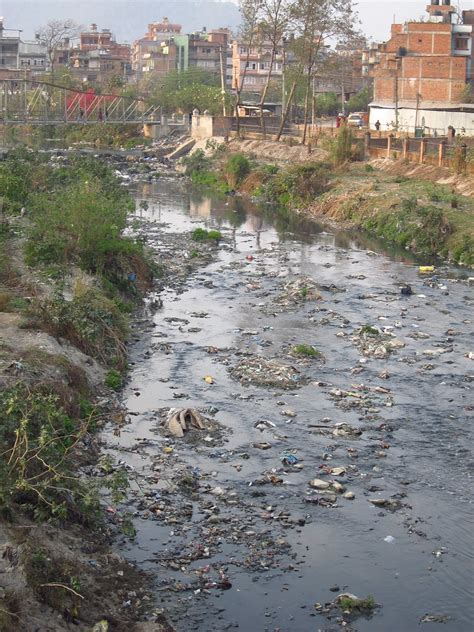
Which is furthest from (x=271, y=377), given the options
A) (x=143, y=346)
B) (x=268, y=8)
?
(x=268, y=8)

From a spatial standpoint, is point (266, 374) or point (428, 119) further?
point (428, 119)

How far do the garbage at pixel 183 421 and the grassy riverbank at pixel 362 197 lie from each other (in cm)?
1447

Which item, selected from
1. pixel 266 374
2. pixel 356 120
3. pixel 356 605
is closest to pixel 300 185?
pixel 356 120

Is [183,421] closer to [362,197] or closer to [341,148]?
[362,197]

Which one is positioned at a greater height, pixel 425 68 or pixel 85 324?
pixel 425 68

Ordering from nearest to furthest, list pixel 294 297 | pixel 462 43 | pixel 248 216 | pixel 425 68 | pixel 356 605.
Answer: pixel 356 605, pixel 294 297, pixel 248 216, pixel 425 68, pixel 462 43

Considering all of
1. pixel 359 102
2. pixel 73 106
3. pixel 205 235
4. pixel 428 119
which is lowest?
pixel 205 235

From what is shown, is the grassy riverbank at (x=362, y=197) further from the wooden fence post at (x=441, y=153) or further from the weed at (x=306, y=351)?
the weed at (x=306, y=351)

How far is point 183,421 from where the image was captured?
1427cm

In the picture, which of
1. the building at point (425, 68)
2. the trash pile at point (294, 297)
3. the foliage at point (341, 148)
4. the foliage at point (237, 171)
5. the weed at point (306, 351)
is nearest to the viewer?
the weed at point (306, 351)

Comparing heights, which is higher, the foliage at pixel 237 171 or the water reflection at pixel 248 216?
the foliage at pixel 237 171

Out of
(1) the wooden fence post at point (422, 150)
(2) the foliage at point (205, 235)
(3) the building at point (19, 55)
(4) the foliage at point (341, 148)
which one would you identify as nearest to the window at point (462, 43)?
(4) the foliage at point (341, 148)

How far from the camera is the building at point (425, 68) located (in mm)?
61656

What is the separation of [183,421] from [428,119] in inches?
1565
